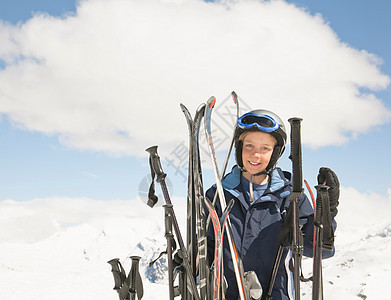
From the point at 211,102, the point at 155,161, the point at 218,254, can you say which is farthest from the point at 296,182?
the point at 155,161

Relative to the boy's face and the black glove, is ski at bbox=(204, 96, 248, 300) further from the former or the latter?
the black glove

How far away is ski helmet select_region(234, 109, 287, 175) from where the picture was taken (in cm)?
290

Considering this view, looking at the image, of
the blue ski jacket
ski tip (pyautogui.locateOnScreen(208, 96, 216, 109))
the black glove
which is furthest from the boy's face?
the black glove

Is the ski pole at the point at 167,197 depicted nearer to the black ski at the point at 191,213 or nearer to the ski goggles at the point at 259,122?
the black ski at the point at 191,213

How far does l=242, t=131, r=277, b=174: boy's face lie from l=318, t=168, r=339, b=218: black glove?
0.48 meters

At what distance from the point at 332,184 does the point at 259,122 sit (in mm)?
720

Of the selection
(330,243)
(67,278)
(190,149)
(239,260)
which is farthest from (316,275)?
(67,278)

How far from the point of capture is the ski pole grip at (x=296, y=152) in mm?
2553

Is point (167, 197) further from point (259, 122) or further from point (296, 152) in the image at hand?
point (296, 152)

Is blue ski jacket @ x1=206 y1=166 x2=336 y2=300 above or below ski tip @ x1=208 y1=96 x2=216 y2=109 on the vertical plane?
below

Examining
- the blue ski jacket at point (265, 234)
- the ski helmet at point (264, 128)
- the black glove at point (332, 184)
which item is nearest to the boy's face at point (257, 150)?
the ski helmet at point (264, 128)

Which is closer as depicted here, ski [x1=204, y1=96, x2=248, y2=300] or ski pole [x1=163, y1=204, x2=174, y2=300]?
ski [x1=204, y1=96, x2=248, y2=300]

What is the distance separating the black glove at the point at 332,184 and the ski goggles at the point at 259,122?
20.0 inches

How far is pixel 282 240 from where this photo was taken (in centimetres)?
266
